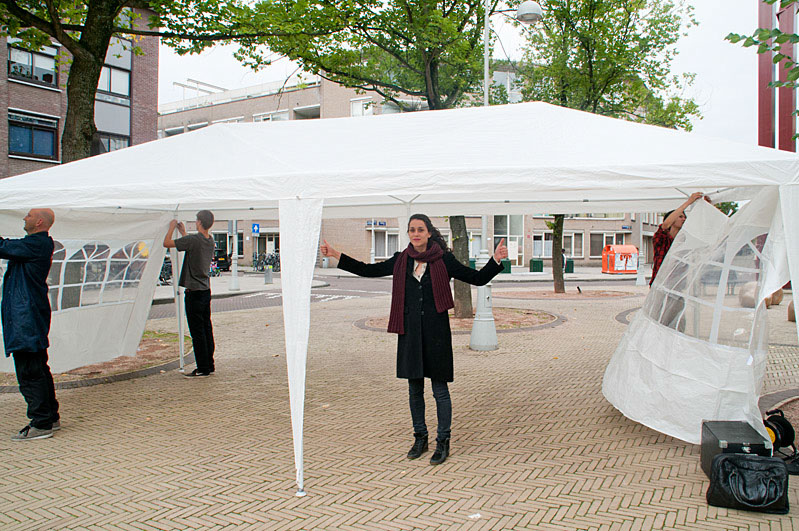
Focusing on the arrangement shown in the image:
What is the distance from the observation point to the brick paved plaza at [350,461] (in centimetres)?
354

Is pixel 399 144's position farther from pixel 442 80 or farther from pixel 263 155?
pixel 442 80

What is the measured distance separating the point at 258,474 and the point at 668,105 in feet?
58.6

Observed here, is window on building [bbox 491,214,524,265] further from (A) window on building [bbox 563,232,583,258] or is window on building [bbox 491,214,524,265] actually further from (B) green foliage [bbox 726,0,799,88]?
(B) green foliage [bbox 726,0,799,88]

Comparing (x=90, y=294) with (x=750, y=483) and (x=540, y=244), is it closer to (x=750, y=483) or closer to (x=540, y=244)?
(x=750, y=483)

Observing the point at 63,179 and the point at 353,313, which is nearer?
the point at 63,179

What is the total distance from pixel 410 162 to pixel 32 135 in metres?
23.4

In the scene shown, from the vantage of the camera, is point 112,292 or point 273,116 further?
point 273,116

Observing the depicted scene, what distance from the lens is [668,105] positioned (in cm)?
1798

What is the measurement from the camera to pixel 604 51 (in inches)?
561

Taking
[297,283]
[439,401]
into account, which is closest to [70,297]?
[297,283]

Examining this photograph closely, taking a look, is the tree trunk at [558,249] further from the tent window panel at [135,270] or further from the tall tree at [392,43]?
the tent window panel at [135,270]

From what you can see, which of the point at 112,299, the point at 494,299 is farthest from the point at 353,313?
the point at 112,299

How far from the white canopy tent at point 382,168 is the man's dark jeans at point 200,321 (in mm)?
1976

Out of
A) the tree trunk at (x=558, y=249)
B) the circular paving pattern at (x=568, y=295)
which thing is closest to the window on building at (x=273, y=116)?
the circular paving pattern at (x=568, y=295)
